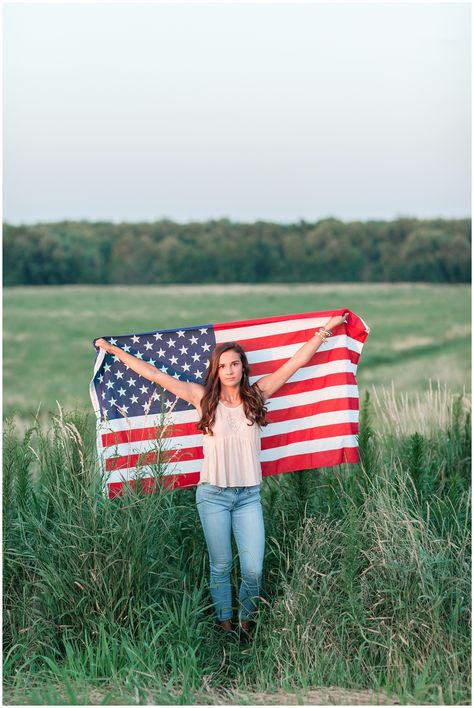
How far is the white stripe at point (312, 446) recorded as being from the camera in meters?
6.75

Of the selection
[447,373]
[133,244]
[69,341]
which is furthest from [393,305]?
[69,341]

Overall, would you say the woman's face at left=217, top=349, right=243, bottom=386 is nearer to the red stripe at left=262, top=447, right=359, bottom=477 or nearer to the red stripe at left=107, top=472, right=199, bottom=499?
the red stripe at left=107, top=472, right=199, bottom=499

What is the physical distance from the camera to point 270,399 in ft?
22.1

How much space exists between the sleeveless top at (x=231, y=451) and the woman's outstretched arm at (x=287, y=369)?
0.29 m

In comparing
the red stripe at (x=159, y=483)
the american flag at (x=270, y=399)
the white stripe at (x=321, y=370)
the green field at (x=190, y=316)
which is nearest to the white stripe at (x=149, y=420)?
the american flag at (x=270, y=399)

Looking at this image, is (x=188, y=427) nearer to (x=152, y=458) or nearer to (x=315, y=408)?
(x=152, y=458)

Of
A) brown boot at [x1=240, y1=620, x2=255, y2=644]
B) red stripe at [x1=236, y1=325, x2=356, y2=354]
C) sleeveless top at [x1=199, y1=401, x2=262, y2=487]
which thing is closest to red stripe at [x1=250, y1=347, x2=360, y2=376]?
red stripe at [x1=236, y1=325, x2=356, y2=354]

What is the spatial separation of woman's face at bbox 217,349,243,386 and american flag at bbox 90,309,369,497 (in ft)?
2.34

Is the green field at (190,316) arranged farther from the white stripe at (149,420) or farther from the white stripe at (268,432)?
the white stripe at (149,420)

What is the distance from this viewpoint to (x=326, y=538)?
631cm

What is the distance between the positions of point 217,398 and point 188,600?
4.58 ft

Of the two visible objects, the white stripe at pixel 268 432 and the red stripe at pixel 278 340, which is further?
the red stripe at pixel 278 340

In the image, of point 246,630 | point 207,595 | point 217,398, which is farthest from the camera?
point 207,595

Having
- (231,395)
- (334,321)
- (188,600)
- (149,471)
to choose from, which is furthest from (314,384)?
(188,600)
